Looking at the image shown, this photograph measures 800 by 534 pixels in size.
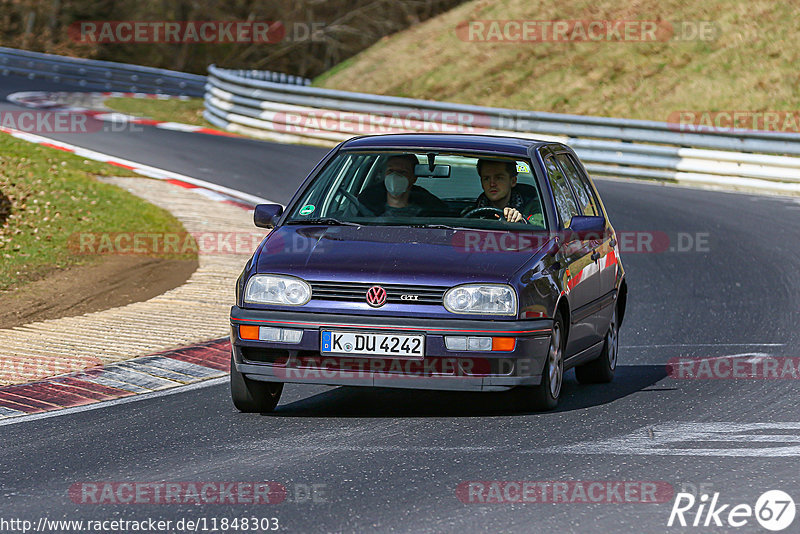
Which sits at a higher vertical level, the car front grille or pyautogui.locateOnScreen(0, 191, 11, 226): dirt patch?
the car front grille

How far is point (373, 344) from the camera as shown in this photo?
7164 mm

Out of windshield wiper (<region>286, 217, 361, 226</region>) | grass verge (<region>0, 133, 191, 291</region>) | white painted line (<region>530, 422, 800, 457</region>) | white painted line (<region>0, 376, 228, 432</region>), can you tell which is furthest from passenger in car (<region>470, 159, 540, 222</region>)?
grass verge (<region>0, 133, 191, 291</region>)

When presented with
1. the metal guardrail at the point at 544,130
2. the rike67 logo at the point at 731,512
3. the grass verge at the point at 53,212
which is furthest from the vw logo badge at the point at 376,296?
the metal guardrail at the point at 544,130

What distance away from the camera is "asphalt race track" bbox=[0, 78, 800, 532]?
5629 mm

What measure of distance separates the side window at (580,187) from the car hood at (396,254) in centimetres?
118

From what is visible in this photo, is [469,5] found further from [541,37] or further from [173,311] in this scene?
[173,311]

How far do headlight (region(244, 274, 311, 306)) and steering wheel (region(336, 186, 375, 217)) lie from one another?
3.42 ft

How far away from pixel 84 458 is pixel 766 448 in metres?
3.44

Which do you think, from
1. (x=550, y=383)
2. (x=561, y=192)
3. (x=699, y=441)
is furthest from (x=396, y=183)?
(x=699, y=441)

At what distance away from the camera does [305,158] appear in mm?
23219

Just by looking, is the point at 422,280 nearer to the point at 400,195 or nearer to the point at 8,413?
the point at 400,195

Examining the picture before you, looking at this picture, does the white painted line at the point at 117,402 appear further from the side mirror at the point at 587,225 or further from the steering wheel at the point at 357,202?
Result: the side mirror at the point at 587,225

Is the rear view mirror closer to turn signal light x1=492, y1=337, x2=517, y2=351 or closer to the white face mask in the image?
the white face mask

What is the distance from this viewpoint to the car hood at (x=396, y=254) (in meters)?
7.25
